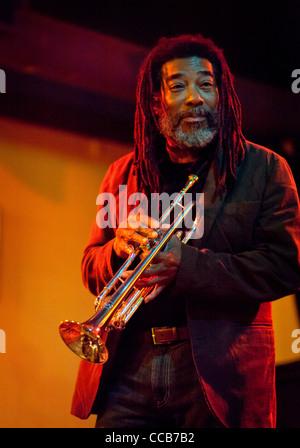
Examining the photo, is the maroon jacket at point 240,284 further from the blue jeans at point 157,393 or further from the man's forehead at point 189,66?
the man's forehead at point 189,66

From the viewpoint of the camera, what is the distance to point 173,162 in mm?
2400

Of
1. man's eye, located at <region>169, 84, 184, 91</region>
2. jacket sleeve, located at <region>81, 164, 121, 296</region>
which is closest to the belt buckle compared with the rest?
jacket sleeve, located at <region>81, 164, 121, 296</region>

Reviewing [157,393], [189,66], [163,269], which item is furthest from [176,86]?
[157,393]

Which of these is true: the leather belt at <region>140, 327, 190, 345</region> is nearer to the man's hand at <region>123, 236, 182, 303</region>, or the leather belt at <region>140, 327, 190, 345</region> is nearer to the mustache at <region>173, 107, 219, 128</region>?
the man's hand at <region>123, 236, 182, 303</region>

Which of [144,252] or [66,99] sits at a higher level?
[66,99]

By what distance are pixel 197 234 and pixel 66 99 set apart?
1.74 m

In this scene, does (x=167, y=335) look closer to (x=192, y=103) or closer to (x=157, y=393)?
(x=157, y=393)

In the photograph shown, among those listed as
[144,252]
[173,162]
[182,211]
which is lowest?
[144,252]

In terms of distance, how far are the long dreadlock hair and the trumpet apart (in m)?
0.31

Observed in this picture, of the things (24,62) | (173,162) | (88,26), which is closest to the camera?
(173,162)

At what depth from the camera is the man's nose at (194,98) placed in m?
2.23

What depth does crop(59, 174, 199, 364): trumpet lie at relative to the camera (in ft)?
6.12
